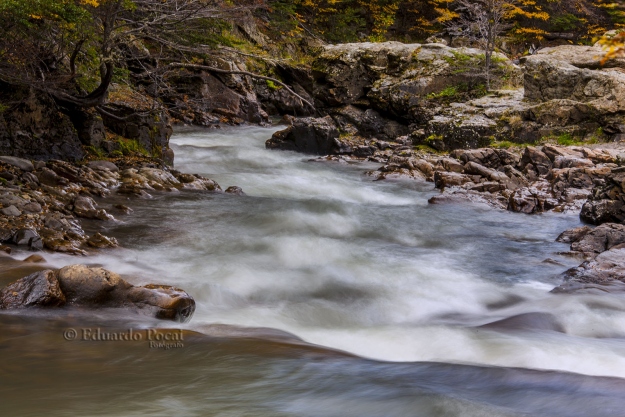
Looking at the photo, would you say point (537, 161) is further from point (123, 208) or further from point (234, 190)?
point (123, 208)

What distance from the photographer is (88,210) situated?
329 inches

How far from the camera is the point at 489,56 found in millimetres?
21875

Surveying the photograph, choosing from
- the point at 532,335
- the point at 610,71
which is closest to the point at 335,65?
the point at 610,71

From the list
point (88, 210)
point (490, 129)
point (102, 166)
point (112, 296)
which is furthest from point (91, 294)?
point (490, 129)

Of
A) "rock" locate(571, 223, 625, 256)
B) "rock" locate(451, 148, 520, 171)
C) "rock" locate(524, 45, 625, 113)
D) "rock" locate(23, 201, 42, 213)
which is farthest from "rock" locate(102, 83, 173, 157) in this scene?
"rock" locate(524, 45, 625, 113)

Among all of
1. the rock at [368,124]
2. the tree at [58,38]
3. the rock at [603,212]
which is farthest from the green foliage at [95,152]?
the rock at [368,124]

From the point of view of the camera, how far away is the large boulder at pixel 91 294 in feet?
15.8

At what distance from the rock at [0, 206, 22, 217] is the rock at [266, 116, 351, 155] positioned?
463 inches

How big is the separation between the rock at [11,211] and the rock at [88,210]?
1033mm

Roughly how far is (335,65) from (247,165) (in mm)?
9014

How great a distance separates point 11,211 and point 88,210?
4.02ft

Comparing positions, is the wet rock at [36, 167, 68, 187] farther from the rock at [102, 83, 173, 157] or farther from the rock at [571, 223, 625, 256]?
the rock at [571, 223, 625, 256]

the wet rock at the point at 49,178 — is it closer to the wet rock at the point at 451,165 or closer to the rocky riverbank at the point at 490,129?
the rocky riverbank at the point at 490,129

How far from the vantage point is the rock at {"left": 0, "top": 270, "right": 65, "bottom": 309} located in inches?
187
